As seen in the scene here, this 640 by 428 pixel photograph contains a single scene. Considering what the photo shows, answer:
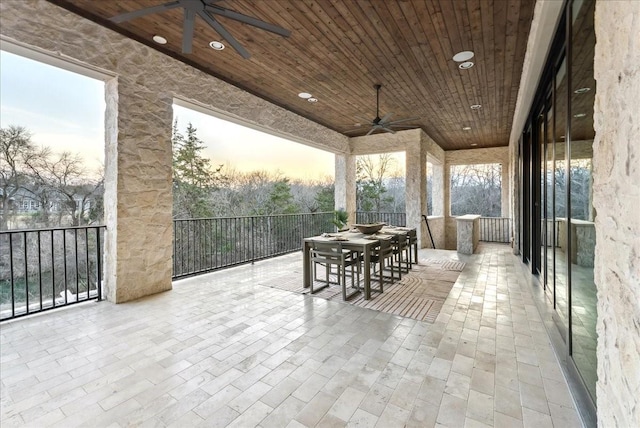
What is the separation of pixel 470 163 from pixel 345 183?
479 cm

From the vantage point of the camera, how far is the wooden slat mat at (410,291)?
10.5 feet

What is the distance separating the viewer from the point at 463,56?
3721 millimetres

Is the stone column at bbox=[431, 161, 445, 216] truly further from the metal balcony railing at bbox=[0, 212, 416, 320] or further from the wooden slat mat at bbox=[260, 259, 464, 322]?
the wooden slat mat at bbox=[260, 259, 464, 322]

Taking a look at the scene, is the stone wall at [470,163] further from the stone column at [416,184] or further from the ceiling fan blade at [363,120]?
the ceiling fan blade at [363,120]

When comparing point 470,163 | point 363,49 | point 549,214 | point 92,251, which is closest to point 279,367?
point 549,214

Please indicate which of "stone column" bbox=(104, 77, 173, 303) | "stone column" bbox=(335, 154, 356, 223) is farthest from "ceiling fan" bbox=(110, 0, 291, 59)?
"stone column" bbox=(335, 154, 356, 223)

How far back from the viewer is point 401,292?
384cm

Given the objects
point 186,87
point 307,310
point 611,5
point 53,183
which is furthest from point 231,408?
point 53,183

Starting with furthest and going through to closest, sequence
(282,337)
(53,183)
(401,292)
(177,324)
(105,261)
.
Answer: (53,183) < (401,292) < (105,261) < (177,324) < (282,337)

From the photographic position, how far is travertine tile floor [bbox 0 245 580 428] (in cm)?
160

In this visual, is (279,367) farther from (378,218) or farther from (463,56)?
(378,218)

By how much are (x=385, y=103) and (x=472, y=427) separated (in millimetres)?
5186

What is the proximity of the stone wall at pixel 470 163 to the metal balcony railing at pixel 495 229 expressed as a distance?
14.4 inches

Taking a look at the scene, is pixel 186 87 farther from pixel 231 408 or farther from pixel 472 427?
pixel 472 427
